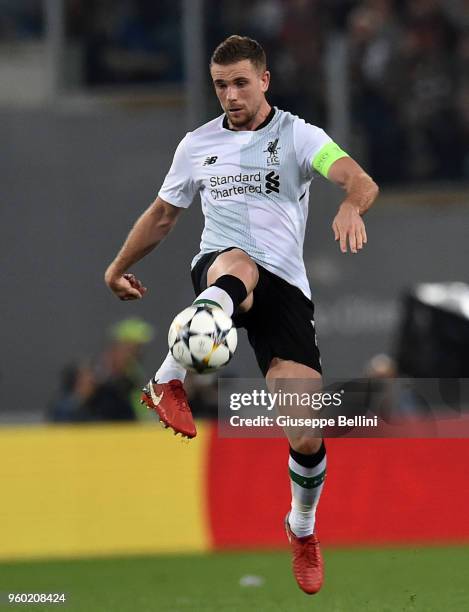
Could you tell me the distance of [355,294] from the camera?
16.8 metres

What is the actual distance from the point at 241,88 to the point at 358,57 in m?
8.21

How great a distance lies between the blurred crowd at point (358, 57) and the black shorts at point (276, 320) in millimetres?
7675

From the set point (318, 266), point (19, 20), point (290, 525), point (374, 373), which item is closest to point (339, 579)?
point (290, 525)

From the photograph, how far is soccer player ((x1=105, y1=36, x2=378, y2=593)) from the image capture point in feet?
25.5

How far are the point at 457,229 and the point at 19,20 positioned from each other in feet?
17.7

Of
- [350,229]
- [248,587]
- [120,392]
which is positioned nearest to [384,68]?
[120,392]

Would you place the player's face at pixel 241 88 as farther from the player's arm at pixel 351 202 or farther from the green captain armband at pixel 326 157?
the player's arm at pixel 351 202

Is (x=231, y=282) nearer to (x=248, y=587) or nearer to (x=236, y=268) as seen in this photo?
(x=236, y=268)

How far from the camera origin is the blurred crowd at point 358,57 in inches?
621

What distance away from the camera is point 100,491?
12711 mm

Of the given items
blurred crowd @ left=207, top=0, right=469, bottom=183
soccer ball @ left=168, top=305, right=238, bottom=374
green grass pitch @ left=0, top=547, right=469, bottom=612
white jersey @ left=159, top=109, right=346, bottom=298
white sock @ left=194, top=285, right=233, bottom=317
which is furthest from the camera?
blurred crowd @ left=207, top=0, right=469, bottom=183

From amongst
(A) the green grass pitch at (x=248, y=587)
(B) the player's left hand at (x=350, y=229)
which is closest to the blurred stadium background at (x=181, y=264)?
(A) the green grass pitch at (x=248, y=587)

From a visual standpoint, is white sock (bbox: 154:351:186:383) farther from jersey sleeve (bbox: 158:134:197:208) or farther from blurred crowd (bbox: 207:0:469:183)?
blurred crowd (bbox: 207:0:469:183)

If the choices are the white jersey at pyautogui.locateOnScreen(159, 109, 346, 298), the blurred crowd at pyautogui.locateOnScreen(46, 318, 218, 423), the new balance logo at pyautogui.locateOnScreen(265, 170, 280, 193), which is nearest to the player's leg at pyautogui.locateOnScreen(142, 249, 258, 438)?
the white jersey at pyautogui.locateOnScreen(159, 109, 346, 298)
